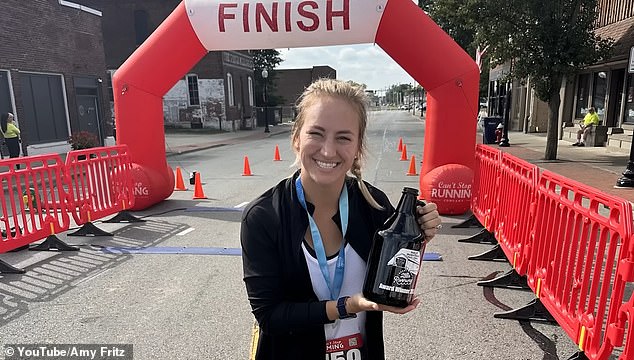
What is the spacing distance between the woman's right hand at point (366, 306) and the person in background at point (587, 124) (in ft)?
59.3

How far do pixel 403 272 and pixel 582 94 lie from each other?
70.3 feet

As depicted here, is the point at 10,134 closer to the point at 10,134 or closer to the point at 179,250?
the point at 10,134

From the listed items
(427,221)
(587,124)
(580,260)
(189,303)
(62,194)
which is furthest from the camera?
(587,124)

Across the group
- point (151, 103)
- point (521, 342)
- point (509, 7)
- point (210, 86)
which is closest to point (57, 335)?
point (521, 342)

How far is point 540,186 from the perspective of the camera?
12.5ft

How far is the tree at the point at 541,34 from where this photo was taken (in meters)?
12.0

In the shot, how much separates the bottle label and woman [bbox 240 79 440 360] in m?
0.14

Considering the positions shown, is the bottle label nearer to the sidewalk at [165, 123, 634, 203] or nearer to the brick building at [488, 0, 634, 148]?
the sidewalk at [165, 123, 634, 203]

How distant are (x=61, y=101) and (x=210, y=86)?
600 inches

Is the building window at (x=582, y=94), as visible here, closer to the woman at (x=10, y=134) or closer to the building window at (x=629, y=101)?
the building window at (x=629, y=101)

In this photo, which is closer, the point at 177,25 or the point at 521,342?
the point at 521,342

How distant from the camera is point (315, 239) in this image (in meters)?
1.56

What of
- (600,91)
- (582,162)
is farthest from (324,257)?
(600,91)

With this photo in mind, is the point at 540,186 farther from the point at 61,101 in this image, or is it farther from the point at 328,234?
the point at 61,101
